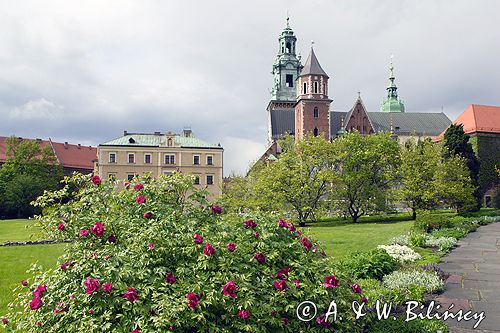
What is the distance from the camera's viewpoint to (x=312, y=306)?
4836 mm

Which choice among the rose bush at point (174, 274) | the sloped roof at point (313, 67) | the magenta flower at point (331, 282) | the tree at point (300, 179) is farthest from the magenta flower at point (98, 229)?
the sloped roof at point (313, 67)

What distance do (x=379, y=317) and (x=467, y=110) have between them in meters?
47.3

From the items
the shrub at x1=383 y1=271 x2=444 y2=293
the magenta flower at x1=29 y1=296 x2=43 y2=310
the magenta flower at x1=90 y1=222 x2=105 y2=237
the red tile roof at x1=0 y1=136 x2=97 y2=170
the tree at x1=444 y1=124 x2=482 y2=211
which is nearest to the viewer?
the magenta flower at x1=29 y1=296 x2=43 y2=310

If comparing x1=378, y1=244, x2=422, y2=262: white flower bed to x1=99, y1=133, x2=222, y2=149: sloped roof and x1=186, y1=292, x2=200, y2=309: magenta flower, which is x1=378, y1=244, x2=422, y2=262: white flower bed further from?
x1=99, y1=133, x2=222, y2=149: sloped roof

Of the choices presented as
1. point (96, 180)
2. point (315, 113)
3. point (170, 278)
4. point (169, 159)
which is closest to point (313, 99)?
point (315, 113)

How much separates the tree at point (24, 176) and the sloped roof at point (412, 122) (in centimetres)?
4786

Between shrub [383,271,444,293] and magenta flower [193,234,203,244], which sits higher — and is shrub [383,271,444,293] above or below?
below

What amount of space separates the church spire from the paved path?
77943mm

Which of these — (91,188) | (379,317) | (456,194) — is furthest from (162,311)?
(456,194)

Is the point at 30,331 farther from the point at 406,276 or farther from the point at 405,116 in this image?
the point at 405,116

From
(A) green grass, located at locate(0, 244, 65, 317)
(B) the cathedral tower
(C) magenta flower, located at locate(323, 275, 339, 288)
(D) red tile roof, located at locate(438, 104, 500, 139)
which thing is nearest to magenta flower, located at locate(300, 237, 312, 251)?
(C) magenta flower, located at locate(323, 275, 339, 288)

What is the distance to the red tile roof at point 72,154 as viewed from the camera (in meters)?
72.1

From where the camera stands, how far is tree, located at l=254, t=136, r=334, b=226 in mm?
32219

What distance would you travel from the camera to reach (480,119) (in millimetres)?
45656
